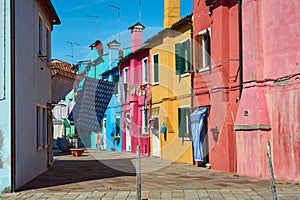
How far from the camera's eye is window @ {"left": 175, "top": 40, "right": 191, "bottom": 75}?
2063 centimetres

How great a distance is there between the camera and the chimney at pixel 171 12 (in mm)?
25500

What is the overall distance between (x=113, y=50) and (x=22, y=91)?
82.4 feet

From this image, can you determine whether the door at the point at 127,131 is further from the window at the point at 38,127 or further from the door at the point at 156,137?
the window at the point at 38,127

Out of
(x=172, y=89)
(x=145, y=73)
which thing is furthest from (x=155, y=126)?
(x=172, y=89)

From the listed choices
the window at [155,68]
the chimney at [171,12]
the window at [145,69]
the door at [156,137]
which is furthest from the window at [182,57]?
the window at [145,69]

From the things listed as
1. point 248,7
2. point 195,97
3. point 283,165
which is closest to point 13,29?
point 248,7

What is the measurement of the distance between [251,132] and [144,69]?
14022mm

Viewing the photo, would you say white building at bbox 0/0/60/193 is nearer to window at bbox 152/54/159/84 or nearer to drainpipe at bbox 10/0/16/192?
drainpipe at bbox 10/0/16/192

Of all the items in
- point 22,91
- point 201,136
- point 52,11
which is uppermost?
point 52,11

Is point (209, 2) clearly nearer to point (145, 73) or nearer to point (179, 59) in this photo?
point (179, 59)

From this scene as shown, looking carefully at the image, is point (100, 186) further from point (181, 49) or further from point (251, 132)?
point (181, 49)

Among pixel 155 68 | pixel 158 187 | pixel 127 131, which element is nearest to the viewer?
pixel 158 187

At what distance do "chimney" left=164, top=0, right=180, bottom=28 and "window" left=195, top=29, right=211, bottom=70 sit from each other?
642 cm

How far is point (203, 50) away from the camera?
19.0 metres
